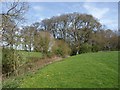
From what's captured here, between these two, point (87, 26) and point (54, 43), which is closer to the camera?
point (54, 43)

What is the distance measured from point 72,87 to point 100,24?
56423 millimetres

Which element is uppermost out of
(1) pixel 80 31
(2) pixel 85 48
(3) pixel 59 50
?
(1) pixel 80 31

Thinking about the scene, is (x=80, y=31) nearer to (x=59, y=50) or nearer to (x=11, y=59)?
(x=59, y=50)

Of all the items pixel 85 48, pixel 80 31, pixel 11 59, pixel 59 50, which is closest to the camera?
pixel 11 59

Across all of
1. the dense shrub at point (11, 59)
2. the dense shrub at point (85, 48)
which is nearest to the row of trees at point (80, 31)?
the dense shrub at point (85, 48)

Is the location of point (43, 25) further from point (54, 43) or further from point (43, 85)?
point (43, 85)

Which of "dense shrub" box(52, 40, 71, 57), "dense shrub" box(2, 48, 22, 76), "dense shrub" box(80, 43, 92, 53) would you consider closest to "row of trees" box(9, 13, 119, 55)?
"dense shrub" box(80, 43, 92, 53)

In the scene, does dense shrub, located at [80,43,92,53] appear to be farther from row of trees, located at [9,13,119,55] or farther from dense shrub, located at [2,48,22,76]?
dense shrub, located at [2,48,22,76]

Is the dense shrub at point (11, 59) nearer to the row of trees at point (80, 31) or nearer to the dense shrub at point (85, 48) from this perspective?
the dense shrub at point (85, 48)

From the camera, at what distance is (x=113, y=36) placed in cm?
6581

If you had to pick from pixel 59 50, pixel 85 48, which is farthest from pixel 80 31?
pixel 59 50

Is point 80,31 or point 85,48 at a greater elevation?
point 80,31

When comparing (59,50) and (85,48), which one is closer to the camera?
(59,50)

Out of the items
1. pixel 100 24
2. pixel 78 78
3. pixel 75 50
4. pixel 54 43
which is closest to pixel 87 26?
pixel 100 24
